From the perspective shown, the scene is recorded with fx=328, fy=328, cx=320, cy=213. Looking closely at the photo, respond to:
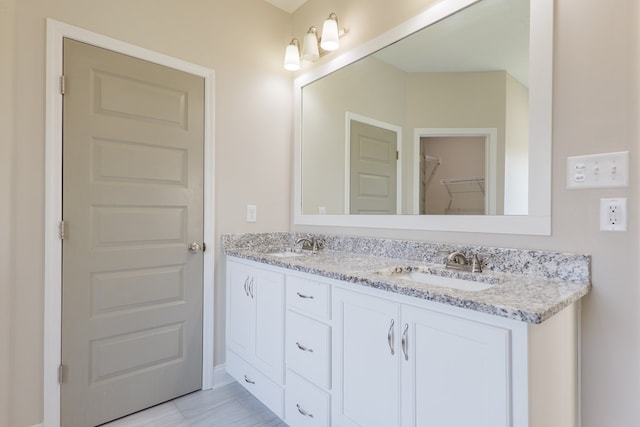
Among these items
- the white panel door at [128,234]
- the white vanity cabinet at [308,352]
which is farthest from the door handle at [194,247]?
the white vanity cabinet at [308,352]

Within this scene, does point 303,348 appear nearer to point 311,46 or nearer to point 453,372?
point 453,372

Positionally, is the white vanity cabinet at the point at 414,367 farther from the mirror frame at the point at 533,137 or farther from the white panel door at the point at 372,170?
the white panel door at the point at 372,170

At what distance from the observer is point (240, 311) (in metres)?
2.06

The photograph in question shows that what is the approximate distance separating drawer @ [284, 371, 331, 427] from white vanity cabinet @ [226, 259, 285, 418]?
0.07m

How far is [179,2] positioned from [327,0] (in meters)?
0.97

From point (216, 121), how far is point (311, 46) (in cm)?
83

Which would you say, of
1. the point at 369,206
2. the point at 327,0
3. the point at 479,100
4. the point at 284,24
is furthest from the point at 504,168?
the point at 284,24

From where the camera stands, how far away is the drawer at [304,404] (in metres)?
1.46

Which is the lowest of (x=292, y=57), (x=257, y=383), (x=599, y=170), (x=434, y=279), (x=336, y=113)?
(x=257, y=383)

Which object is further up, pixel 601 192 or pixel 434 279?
pixel 601 192

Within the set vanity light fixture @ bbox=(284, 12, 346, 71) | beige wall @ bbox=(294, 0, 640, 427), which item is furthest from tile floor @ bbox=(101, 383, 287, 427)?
vanity light fixture @ bbox=(284, 12, 346, 71)

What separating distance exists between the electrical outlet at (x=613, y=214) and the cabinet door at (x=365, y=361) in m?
0.77

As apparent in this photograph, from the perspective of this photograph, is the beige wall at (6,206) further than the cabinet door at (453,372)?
Yes

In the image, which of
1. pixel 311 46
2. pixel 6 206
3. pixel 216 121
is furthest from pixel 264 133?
pixel 6 206
